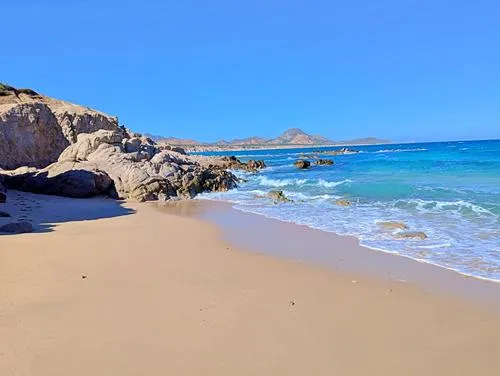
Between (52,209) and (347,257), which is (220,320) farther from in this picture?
(52,209)

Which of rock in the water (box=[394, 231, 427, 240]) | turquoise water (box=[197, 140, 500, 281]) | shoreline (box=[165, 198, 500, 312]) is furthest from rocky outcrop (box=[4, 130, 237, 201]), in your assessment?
rock in the water (box=[394, 231, 427, 240])

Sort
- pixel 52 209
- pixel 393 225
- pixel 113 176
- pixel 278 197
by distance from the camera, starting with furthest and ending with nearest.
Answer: pixel 113 176, pixel 278 197, pixel 52 209, pixel 393 225

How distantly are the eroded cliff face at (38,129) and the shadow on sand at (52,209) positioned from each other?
992 centimetres

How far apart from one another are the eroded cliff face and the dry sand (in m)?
19.6

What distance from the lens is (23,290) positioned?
5594 millimetres

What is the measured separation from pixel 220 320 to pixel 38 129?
25.8 m

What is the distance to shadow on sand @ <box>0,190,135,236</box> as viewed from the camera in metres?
11.2

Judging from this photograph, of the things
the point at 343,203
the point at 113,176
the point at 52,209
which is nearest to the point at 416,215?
the point at 343,203

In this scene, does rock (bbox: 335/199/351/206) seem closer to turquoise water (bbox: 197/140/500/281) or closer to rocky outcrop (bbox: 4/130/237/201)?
turquoise water (bbox: 197/140/500/281)

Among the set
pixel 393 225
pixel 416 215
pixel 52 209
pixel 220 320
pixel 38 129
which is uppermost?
pixel 38 129

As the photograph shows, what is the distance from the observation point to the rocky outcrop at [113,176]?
698 inches

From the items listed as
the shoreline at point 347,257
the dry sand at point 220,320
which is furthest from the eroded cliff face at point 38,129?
the dry sand at point 220,320

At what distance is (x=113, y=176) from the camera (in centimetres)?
1959

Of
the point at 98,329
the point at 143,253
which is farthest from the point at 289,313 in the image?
the point at 143,253
